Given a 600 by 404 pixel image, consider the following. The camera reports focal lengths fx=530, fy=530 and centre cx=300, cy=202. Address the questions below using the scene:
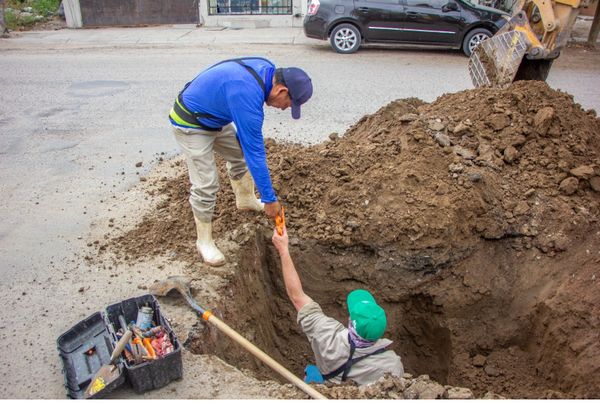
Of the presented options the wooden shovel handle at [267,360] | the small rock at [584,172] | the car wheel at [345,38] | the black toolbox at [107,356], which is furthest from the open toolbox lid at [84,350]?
the car wheel at [345,38]

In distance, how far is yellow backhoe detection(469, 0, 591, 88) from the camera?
21.1 ft

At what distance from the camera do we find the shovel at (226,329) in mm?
3273

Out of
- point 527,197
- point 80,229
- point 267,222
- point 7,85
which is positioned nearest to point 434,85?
point 527,197

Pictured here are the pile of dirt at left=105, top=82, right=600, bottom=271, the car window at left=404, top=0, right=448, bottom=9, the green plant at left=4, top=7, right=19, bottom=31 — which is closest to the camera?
the pile of dirt at left=105, top=82, right=600, bottom=271

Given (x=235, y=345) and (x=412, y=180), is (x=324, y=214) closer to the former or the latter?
(x=412, y=180)

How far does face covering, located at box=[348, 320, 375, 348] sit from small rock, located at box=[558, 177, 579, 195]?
2.66 meters

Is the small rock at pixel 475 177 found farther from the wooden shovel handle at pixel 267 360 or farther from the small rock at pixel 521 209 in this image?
the wooden shovel handle at pixel 267 360

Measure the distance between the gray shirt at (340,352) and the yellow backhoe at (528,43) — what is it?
4.48 metres

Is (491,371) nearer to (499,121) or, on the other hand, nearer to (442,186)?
(442,186)

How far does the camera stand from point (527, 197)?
16.1 feet

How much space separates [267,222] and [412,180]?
1417 millimetres

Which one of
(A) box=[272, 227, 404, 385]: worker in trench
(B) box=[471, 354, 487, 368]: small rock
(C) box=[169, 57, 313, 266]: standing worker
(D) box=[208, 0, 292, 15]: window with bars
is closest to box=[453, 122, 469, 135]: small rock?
(C) box=[169, 57, 313, 266]: standing worker

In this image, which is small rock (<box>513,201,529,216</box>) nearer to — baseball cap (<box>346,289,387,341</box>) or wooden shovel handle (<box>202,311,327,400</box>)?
baseball cap (<box>346,289,387,341</box>)

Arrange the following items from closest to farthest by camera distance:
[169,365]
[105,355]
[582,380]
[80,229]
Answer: [169,365] → [105,355] → [582,380] → [80,229]
